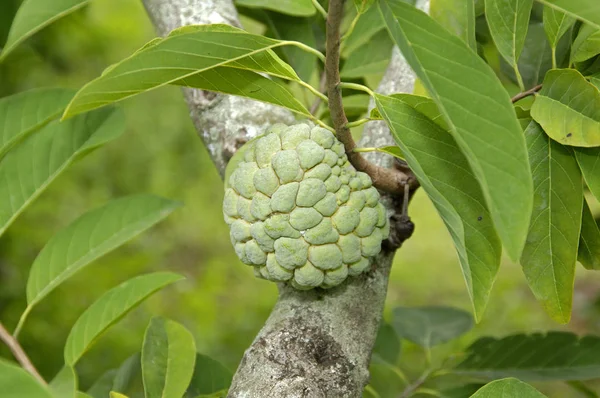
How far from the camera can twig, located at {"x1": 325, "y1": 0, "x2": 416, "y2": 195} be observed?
92cm

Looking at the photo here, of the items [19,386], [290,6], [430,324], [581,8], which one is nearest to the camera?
[19,386]

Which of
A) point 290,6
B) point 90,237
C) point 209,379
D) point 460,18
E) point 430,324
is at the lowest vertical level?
point 430,324

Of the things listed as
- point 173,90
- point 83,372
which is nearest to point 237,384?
point 83,372

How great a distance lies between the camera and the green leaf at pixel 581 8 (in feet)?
2.79

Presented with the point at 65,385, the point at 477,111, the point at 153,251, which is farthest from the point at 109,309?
the point at 153,251

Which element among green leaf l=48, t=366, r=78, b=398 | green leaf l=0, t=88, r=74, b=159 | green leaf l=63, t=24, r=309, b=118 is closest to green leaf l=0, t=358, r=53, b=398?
green leaf l=48, t=366, r=78, b=398

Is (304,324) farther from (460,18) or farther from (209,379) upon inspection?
(460,18)

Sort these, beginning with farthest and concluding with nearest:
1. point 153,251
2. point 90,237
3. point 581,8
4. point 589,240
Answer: point 153,251, point 90,237, point 589,240, point 581,8

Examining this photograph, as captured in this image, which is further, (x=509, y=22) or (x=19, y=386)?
(x=509, y=22)

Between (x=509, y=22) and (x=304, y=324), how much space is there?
2.13 ft

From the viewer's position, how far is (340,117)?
1.10 m

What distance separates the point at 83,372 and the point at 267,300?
1.92 meters

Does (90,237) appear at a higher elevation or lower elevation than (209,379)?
higher

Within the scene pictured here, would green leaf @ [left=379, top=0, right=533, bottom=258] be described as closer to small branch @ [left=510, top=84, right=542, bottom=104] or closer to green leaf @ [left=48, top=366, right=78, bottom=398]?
small branch @ [left=510, top=84, right=542, bottom=104]
